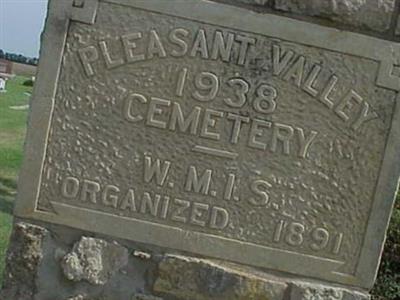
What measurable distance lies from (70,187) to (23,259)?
1.06 feet

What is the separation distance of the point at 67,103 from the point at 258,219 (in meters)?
0.84

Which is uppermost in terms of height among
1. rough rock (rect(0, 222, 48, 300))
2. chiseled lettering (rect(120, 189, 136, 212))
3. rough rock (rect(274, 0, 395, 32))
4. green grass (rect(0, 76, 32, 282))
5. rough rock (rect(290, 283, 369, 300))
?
rough rock (rect(274, 0, 395, 32))

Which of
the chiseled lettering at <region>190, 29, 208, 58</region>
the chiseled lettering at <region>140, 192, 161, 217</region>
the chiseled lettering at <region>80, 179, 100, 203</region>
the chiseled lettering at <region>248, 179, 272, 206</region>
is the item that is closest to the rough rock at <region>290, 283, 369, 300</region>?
the chiseled lettering at <region>248, 179, 272, 206</region>

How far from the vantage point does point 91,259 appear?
2764 millimetres

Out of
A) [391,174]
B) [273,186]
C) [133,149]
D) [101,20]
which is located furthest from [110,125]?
[391,174]

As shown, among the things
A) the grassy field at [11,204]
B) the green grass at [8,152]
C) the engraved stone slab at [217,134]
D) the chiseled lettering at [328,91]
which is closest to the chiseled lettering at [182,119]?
the engraved stone slab at [217,134]

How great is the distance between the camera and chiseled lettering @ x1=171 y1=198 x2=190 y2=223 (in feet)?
9.09

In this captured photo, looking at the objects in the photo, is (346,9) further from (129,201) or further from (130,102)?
(129,201)

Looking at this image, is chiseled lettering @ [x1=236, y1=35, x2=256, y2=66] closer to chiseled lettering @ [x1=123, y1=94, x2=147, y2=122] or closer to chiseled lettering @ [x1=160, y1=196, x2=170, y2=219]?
chiseled lettering @ [x1=123, y1=94, x2=147, y2=122]

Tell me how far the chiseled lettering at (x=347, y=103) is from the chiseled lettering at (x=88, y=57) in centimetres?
91

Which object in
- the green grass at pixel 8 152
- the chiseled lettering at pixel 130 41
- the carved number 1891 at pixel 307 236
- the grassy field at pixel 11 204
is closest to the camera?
the chiseled lettering at pixel 130 41

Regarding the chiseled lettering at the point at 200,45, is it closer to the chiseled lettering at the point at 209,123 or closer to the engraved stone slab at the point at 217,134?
the engraved stone slab at the point at 217,134

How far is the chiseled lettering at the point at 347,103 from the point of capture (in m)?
2.73

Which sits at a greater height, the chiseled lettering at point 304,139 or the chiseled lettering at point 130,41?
the chiseled lettering at point 130,41
